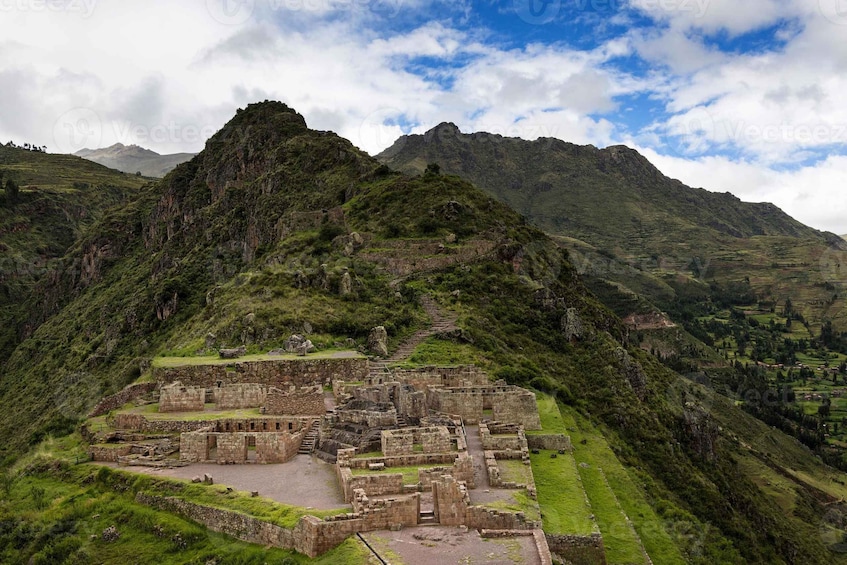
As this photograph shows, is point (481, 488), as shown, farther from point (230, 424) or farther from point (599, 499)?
point (230, 424)

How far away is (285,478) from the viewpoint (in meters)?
19.3

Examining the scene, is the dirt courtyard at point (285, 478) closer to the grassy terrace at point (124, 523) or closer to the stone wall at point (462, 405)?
the grassy terrace at point (124, 523)

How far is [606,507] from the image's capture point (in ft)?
72.7

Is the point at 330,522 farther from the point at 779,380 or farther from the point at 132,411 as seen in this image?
the point at 779,380

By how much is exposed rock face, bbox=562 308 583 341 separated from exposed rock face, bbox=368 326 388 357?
13251 millimetres

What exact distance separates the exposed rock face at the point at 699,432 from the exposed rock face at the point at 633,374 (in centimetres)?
307

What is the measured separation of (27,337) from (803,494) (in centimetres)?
10526

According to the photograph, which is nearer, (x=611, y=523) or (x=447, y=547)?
(x=447, y=547)

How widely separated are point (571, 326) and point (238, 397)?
25.8m

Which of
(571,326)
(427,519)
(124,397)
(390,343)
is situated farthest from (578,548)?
(571,326)

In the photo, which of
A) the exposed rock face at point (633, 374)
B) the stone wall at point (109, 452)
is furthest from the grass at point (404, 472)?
the exposed rock face at point (633, 374)

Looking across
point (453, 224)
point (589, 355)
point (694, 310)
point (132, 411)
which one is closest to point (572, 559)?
point (132, 411)

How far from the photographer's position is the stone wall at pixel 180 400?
86.9ft

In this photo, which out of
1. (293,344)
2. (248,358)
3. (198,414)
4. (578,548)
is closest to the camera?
(578,548)
